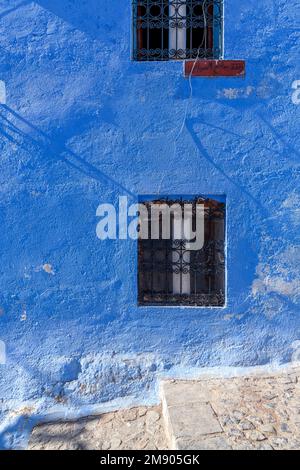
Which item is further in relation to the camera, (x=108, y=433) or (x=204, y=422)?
(x=108, y=433)

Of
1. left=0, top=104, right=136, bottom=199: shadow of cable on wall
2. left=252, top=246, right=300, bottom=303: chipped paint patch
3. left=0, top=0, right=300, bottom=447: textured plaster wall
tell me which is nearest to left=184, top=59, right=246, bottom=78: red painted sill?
left=0, top=0, right=300, bottom=447: textured plaster wall

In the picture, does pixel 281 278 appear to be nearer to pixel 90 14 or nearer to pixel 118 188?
pixel 118 188

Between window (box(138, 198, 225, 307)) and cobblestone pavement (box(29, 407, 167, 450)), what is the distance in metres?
1.00

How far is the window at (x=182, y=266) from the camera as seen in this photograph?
3.80 m

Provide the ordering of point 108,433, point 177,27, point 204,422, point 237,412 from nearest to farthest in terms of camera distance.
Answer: point 204,422
point 237,412
point 108,433
point 177,27

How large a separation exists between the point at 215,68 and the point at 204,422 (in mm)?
2909

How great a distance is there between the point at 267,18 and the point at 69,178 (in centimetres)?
224

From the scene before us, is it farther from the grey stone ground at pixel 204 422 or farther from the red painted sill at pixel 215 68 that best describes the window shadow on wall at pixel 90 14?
the grey stone ground at pixel 204 422

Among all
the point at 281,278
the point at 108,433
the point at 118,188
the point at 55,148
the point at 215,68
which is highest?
the point at 215,68

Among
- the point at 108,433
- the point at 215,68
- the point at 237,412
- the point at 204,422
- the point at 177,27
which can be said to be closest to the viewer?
the point at 204,422

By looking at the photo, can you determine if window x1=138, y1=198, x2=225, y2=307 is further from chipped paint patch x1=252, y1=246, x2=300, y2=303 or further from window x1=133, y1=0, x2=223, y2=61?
window x1=133, y1=0, x2=223, y2=61

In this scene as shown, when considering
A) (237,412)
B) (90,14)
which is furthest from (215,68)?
(237,412)

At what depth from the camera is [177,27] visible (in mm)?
3717

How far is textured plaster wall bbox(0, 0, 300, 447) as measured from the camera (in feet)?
11.9
